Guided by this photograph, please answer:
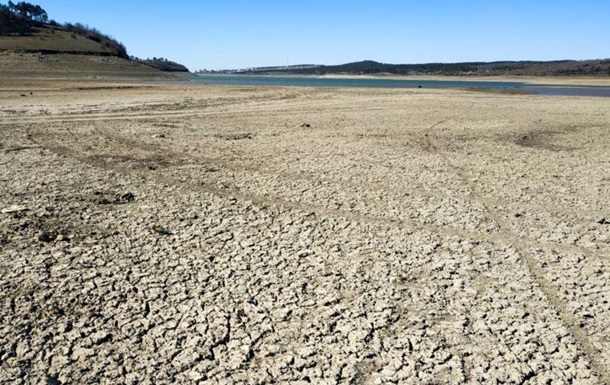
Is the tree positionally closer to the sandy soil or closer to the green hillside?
the green hillside

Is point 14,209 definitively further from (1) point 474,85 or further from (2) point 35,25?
(2) point 35,25

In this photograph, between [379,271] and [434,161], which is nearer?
[379,271]

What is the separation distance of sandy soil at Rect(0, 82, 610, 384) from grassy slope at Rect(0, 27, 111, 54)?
238 feet

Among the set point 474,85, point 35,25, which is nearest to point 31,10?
point 35,25

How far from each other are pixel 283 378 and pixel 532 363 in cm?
153

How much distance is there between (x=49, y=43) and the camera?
7494cm

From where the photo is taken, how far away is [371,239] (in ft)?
15.8

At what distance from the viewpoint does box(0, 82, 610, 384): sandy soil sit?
2828 millimetres

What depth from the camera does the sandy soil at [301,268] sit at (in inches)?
111

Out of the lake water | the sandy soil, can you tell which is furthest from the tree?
the sandy soil

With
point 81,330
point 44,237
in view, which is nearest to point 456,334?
point 81,330

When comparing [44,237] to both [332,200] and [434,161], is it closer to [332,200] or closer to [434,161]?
[332,200]

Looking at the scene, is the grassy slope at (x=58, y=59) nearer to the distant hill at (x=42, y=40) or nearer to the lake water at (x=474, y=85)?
the distant hill at (x=42, y=40)

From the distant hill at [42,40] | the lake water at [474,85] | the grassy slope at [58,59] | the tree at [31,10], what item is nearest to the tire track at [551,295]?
the lake water at [474,85]
